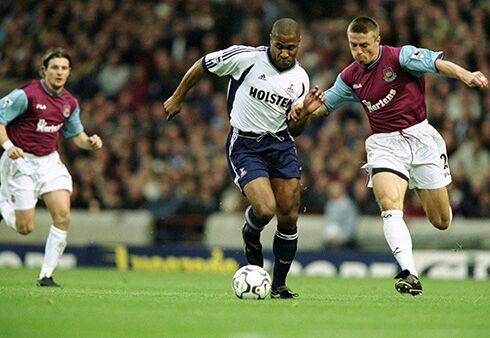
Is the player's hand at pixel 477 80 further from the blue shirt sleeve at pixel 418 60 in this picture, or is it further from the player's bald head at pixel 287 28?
the player's bald head at pixel 287 28

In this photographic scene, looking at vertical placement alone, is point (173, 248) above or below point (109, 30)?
below

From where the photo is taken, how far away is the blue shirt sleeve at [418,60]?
392 inches

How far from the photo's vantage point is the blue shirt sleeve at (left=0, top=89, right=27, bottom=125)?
11.5 m

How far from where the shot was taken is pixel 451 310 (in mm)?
8398

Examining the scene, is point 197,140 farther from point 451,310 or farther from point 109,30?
point 451,310

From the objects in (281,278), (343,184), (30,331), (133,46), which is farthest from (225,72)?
(133,46)

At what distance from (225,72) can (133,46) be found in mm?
12318

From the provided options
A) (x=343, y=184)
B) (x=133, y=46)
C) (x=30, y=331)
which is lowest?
(x=30, y=331)

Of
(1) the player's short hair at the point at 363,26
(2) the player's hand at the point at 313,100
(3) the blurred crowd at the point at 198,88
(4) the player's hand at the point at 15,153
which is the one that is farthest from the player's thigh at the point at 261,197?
(3) the blurred crowd at the point at 198,88

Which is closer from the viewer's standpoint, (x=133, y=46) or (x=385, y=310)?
(x=385, y=310)

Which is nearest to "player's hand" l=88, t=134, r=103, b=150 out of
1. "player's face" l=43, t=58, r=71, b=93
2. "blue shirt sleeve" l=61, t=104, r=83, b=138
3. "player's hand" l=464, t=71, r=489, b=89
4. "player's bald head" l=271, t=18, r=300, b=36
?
"blue shirt sleeve" l=61, t=104, r=83, b=138

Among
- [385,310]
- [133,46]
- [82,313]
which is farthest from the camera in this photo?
[133,46]

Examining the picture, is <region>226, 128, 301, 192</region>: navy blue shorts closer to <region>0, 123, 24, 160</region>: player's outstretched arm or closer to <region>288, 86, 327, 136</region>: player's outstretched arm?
<region>288, 86, 327, 136</region>: player's outstretched arm

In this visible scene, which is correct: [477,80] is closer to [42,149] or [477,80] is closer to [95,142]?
[95,142]
